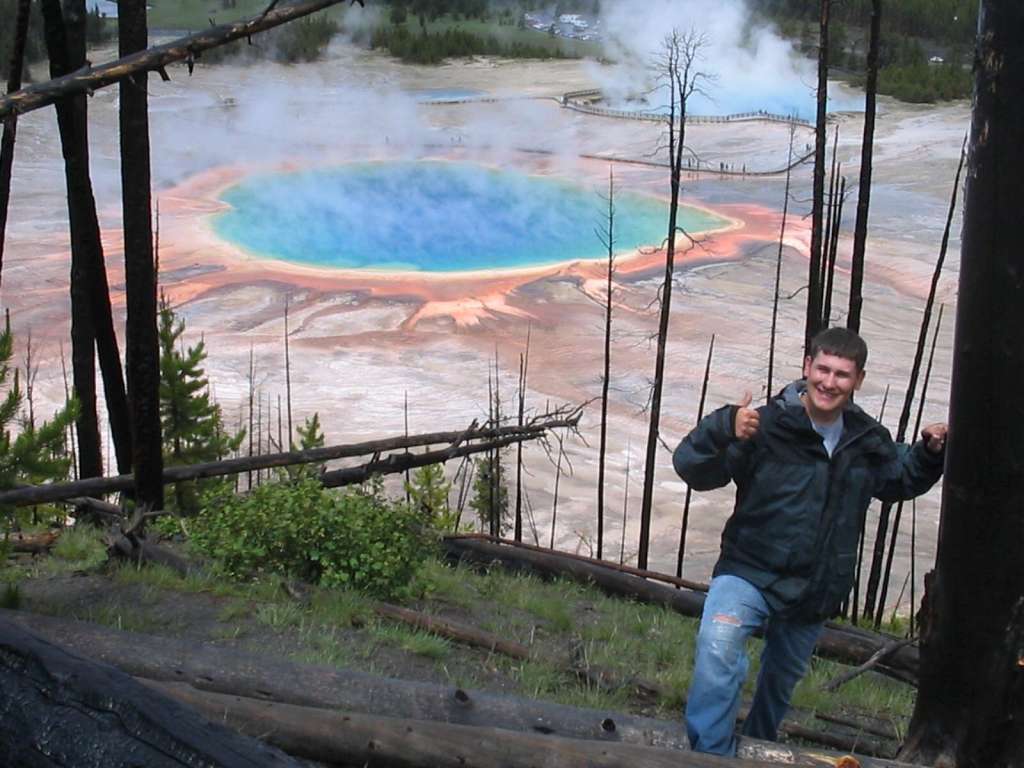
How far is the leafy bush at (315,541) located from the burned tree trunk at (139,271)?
157 cm

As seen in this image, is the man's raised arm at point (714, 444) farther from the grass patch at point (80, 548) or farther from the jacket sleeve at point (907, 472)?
the grass patch at point (80, 548)

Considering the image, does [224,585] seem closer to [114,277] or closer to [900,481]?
[900,481]

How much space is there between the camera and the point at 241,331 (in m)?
27.4

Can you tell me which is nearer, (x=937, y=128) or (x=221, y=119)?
A: (x=937, y=128)

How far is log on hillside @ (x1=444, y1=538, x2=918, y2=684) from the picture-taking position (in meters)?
8.38

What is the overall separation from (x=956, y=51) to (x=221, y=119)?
35.0m

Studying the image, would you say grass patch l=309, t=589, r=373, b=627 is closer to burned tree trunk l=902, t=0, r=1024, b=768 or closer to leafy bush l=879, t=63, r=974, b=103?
burned tree trunk l=902, t=0, r=1024, b=768

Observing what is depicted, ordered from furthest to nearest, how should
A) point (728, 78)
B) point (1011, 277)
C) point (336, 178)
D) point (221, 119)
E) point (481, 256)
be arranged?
1. point (728, 78)
2. point (221, 119)
3. point (336, 178)
4. point (481, 256)
5. point (1011, 277)

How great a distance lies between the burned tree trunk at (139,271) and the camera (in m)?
8.29

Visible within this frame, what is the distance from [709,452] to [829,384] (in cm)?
48

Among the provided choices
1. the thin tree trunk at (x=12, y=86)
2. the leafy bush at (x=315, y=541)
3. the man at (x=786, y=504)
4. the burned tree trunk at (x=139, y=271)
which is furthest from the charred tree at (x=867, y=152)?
the man at (x=786, y=504)

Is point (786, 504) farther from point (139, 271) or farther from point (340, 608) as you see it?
point (139, 271)

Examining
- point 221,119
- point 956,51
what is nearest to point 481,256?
point 221,119

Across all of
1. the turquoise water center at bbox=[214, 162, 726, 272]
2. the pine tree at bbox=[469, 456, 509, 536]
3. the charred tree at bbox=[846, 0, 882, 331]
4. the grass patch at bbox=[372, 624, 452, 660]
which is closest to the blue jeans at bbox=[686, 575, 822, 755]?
the grass patch at bbox=[372, 624, 452, 660]
